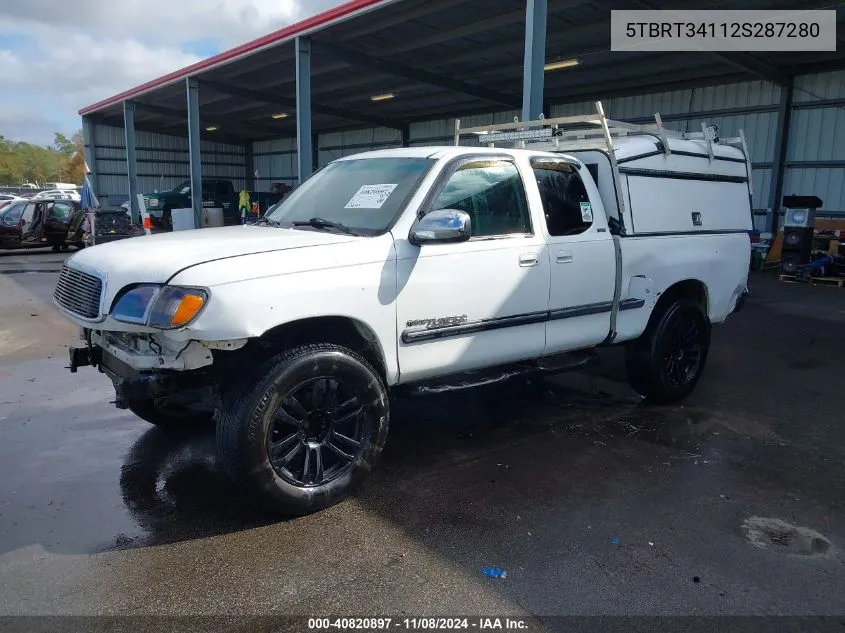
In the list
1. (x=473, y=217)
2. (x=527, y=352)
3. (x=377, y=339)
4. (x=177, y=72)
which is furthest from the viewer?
(x=177, y=72)

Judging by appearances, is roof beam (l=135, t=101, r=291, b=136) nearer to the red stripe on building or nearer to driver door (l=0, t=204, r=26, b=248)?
the red stripe on building

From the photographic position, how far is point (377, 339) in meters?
3.65

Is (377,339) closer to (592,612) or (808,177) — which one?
(592,612)

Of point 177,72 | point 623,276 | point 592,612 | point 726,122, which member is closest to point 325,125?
point 177,72

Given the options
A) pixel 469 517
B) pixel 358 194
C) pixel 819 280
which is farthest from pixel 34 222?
pixel 819 280

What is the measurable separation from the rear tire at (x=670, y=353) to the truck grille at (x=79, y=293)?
398 cm

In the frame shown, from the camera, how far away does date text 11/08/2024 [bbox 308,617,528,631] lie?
261 centimetres

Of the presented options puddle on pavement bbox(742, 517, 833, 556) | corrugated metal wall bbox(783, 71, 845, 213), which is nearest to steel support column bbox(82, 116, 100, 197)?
corrugated metal wall bbox(783, 71, 845, 213)

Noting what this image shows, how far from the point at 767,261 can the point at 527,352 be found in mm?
14670

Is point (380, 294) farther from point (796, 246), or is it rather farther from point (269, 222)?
point (796, 246)

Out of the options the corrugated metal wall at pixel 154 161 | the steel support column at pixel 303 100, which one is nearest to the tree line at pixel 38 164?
the corrugated metal wall at pixel 154 161

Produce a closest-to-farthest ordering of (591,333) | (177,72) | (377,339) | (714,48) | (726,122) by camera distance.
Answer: (377,339)
(591,333)
(714,48)
(726,122)
(177,72)

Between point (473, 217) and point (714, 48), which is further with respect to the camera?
point (714, 48)

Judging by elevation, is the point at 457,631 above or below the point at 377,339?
below
